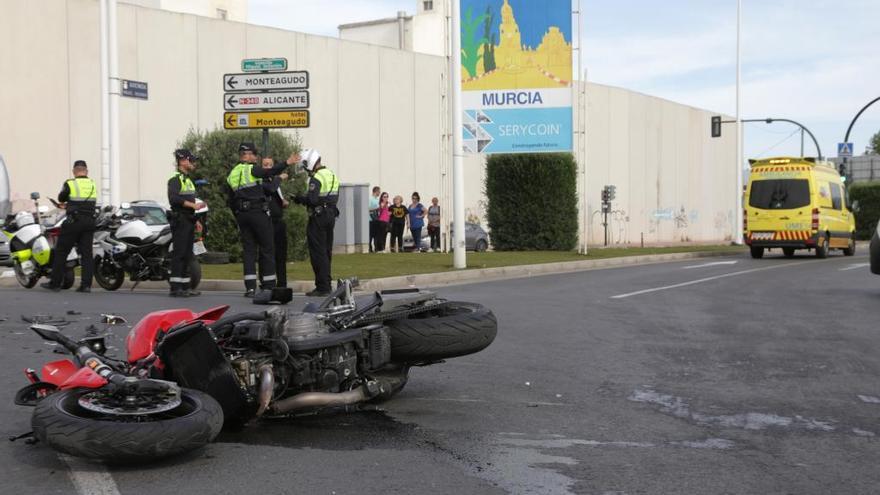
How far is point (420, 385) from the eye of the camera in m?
6.91

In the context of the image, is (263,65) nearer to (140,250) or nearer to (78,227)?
(140,250)

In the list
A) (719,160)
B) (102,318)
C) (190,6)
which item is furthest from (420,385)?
(719,160)

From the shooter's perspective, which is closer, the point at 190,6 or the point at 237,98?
the point at 237,98

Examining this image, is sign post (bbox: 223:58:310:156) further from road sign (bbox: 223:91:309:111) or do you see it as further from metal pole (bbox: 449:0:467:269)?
metal pole (bbox: 449:0:467:269)

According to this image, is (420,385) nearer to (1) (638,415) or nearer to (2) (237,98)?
(1) (638,415)

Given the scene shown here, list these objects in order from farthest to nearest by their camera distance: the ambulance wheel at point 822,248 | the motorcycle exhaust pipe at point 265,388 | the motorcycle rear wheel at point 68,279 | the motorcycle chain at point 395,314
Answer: the ambulance wheel at point 822,248 < the motorcycle rear wheel at point 68,279 < the motorcycle chain at point 395,314 < the motorcycle exhaust pipe at point 265,388

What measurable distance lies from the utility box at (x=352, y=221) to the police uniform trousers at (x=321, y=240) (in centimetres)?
1362

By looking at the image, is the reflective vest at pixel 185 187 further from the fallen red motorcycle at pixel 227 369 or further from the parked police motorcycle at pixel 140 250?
the fallen red motorcycle at pixel 227 369

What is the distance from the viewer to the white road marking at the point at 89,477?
4406mm

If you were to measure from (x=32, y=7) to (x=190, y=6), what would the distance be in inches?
659

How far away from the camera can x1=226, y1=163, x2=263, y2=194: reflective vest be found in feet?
41.0

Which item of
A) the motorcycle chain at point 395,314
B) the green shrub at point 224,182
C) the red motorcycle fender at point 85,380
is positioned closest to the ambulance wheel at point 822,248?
the green shrub at point 224,182

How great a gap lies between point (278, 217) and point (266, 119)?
3197 millimetres

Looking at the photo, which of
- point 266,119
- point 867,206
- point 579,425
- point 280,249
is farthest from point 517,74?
point 867,206
